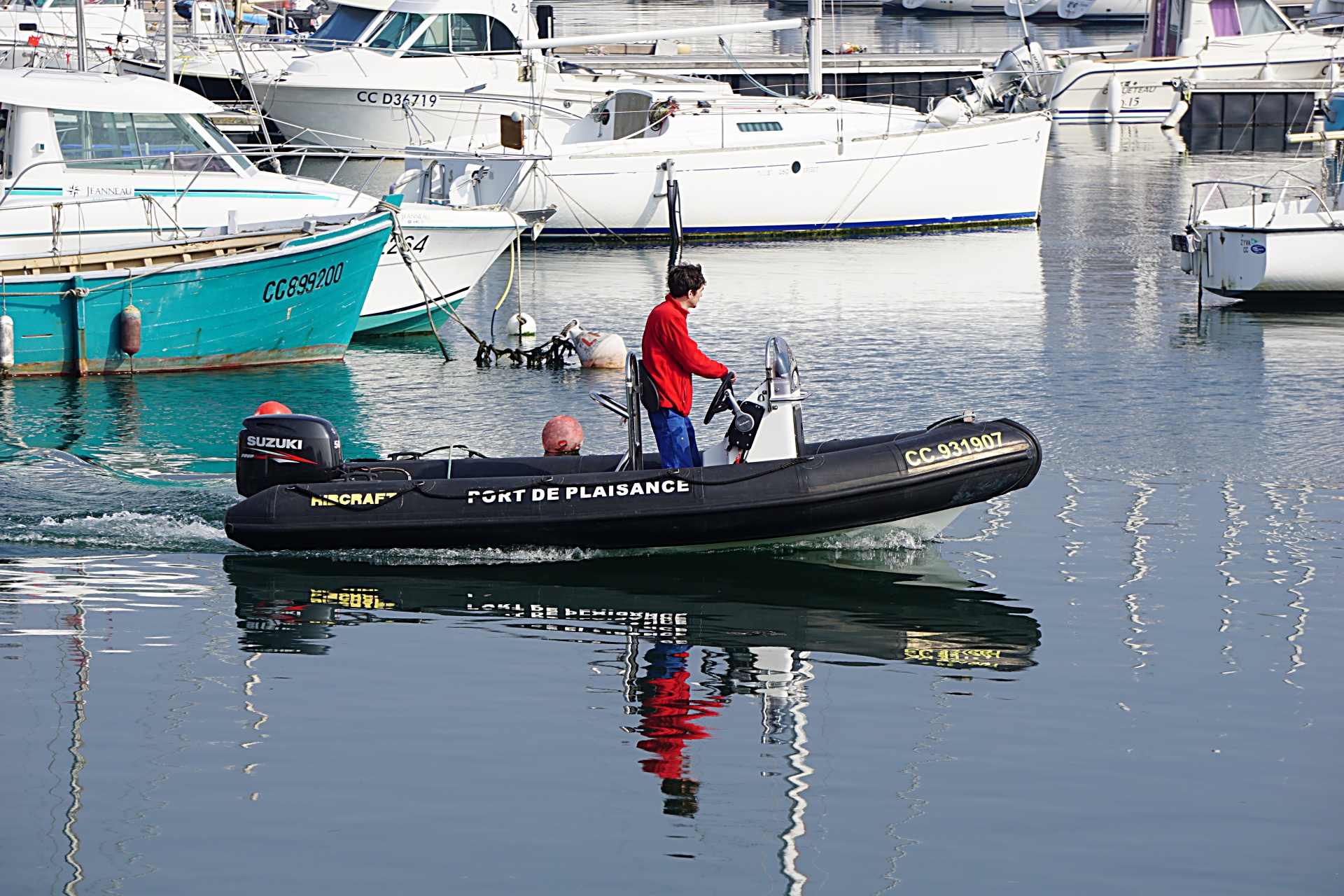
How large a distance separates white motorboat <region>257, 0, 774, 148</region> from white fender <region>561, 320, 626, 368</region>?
11397 mm

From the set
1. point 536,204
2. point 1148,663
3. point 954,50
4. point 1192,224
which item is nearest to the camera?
point 1148,663

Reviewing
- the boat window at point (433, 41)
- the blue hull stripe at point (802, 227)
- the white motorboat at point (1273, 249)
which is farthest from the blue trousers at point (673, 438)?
the boat window at point (433, 41)

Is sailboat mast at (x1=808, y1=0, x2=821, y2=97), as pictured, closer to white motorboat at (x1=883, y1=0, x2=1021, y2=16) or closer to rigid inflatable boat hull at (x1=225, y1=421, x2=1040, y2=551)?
rigid inflatable boat hull at (x1=225, y1=421, x2=1040, y2=551)

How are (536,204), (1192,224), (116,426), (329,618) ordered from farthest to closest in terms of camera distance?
(536,204), (1192,224), (116,426), (329,618)

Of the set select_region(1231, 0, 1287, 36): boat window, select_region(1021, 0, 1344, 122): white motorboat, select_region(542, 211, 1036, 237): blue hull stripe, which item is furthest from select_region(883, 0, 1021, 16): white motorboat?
select_region(542, 211, 1036, 237): blue hull stripe

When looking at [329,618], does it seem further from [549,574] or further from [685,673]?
[685,673]

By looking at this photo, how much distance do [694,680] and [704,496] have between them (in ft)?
6.20

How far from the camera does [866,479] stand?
10.4 m

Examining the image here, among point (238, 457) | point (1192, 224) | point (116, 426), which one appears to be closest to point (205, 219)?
point (116, 426)

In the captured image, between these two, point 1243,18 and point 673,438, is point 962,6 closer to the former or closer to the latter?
point 1243,18

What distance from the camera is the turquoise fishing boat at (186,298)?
16406mm

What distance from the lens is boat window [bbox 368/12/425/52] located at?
2875 cm

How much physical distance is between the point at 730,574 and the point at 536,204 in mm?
16754

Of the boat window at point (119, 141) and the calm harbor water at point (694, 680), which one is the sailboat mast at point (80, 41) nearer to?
the boat window at point (119, 141)
